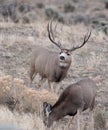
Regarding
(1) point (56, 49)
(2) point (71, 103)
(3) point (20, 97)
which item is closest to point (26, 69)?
(1) point (56, 49)

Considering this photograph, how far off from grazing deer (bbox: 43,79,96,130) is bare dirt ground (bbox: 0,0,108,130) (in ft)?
0.91

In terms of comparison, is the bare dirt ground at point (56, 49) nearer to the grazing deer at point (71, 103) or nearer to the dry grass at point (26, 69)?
the dry grass at point (26, 69)

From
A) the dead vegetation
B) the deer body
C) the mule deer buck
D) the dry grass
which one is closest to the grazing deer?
the dry grass

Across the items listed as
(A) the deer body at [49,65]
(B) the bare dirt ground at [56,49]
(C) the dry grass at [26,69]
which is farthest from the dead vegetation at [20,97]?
(A) the deer body at [49,65]

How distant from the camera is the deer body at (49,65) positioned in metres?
15.2

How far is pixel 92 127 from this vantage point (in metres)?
12.5

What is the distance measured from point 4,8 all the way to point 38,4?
1376cm

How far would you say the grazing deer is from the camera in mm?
11829

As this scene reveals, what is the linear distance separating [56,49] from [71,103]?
356 inches

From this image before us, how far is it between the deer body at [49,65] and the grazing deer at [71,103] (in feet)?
6.64

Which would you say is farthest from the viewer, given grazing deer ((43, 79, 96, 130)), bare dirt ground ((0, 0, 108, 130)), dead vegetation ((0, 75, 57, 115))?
bare dirt ground ((0, 0, 108, 130))

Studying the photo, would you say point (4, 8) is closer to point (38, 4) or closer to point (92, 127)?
point (38, 4)

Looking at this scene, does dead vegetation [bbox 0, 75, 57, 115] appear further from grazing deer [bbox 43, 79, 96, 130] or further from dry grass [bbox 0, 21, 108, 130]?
grazing deer [bbox 43, 79, 96, 130]

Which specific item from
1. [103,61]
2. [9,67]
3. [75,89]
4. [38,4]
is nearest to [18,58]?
[9,67]
